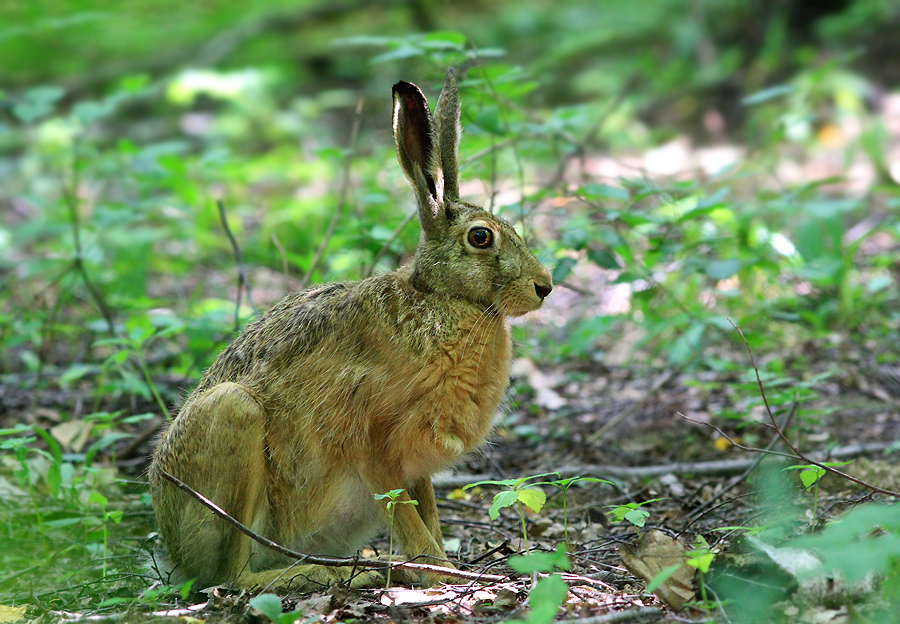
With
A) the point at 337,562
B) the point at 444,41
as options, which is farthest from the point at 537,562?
the point at 444,41

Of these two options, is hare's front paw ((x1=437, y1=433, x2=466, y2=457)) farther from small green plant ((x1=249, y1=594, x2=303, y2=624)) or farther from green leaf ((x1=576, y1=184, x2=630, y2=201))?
green leaf ((x1=576, y1=184, x2=630, y2=201))

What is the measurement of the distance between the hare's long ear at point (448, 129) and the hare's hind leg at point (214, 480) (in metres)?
1.52

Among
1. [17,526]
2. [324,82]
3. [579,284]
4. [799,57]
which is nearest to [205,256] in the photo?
[579,284]

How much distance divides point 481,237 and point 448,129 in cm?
58

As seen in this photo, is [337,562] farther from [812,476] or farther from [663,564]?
[812,476]

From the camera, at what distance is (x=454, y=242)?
422cm

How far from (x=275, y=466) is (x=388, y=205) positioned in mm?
4194

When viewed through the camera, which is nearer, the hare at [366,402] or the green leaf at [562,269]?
the hare at [366,402]

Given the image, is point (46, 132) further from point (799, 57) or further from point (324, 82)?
point (799, 57)

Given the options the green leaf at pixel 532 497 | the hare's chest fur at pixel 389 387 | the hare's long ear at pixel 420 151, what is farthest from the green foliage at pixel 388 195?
the hare's long ear at pixel 420 151

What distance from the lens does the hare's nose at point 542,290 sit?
418 centimetres

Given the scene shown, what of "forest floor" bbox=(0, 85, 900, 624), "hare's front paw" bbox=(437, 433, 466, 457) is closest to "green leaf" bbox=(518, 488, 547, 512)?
"forest floor" bbox=(0, 85, 900, 624)

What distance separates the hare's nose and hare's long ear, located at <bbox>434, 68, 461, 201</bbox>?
0.66m

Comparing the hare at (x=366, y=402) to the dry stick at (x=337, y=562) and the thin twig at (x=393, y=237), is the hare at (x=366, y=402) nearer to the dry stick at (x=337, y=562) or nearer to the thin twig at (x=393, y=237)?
the dry stick at (x=337, y=562)
